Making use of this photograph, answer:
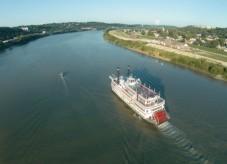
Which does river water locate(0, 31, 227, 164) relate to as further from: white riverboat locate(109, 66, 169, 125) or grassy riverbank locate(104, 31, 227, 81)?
grassy riverbank locate(104, 31, 227, 81)

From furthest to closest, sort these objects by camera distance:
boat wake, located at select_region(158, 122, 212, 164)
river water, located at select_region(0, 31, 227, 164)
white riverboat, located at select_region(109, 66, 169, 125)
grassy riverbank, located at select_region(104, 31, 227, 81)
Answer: grassy riverbank, located at select_region(104, 31, 227, 81) < white riverboat, located at select_region(109, 66, 169, 125) < river water, located at select_region(0, 31, 227, 164) < boat wake, located at select_region(158, 122, 212, 164)

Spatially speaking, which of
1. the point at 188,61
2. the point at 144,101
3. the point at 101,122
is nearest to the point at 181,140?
the point at 144,101

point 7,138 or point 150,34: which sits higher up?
point 7,138

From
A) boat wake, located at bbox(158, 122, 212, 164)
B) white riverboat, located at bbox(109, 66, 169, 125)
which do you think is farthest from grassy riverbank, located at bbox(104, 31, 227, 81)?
boat wake, located at bbox(158, 122, 212, 164)

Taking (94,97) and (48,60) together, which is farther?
(48,60)

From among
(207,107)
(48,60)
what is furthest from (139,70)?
(48,60)

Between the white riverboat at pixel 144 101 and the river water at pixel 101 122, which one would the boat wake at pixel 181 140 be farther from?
the white riverboat at pixel 144 101

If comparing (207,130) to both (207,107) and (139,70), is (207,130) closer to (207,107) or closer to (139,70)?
(207,107)

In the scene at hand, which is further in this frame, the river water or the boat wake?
the river water
